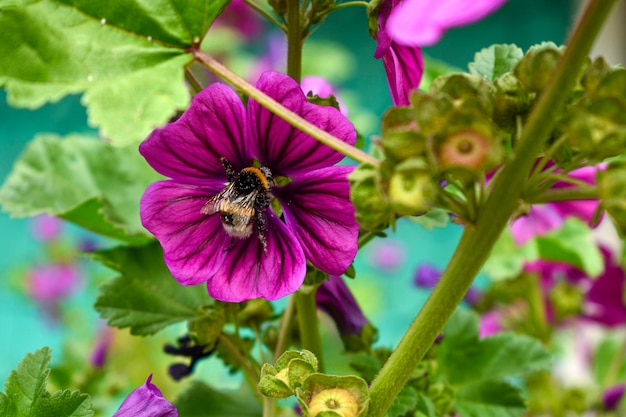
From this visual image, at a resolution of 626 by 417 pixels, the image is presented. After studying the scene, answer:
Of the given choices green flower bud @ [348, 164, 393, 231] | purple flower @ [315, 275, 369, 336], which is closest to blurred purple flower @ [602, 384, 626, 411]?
purple flower @ [315, 275, 369, 336]

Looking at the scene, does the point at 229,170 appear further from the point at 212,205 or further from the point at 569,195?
the point at 569,195

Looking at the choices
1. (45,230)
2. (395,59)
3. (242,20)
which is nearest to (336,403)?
(395,59)

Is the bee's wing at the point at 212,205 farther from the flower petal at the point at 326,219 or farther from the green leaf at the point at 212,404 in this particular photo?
the green leaf at the point at 212,404

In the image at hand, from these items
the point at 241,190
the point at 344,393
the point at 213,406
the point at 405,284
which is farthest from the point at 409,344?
the point at 405,284

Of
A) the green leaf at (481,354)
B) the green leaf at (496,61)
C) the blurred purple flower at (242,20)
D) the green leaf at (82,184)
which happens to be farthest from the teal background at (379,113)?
the green leaf at (496,61)

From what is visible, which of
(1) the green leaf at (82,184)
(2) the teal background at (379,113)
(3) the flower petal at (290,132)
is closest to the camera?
(3) the flower petal at (290,132)

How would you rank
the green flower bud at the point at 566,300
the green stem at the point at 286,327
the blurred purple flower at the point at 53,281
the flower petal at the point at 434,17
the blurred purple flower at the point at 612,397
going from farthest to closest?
1. the blurred purple flower at the point at 53,281
2. the green flower bud at the point at 566,300
3. the blurred purple flower at the point at 612,397
4. the green stem at the point at 286,327
5. the flower petal at the point at 434,17

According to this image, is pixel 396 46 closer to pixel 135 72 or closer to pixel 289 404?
pixel 135 72
